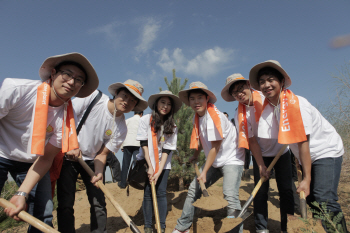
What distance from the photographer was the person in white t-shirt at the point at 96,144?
277 cm

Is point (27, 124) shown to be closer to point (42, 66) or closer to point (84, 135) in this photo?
point (42, 66)

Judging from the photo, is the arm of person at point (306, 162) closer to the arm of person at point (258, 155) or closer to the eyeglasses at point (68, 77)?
the arm of person at point (258, 155)

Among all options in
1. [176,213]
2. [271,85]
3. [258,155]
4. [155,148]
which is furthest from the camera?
[176,213]

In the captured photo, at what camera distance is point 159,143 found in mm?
3504

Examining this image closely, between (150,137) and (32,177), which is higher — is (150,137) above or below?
above

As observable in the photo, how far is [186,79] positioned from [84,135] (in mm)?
3658

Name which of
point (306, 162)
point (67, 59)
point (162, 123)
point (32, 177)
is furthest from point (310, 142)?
point (32, 177)

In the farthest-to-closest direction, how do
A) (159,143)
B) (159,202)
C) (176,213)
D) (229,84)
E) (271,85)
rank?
1. (176,213)
2. (159,143)
3. (159,202)
4. (229,84)
5. (271,85)

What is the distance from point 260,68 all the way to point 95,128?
6.83 feet

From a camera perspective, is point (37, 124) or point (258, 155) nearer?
point (37, 124)

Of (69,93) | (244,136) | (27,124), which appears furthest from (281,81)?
(27,124)

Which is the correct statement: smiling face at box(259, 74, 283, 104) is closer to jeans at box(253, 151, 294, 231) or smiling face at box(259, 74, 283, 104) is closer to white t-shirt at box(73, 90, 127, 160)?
jeans at box(253, 151, 294, 231)

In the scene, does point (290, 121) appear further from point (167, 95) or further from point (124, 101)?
point (124, 101)

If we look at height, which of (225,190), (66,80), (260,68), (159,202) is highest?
(260,68)
